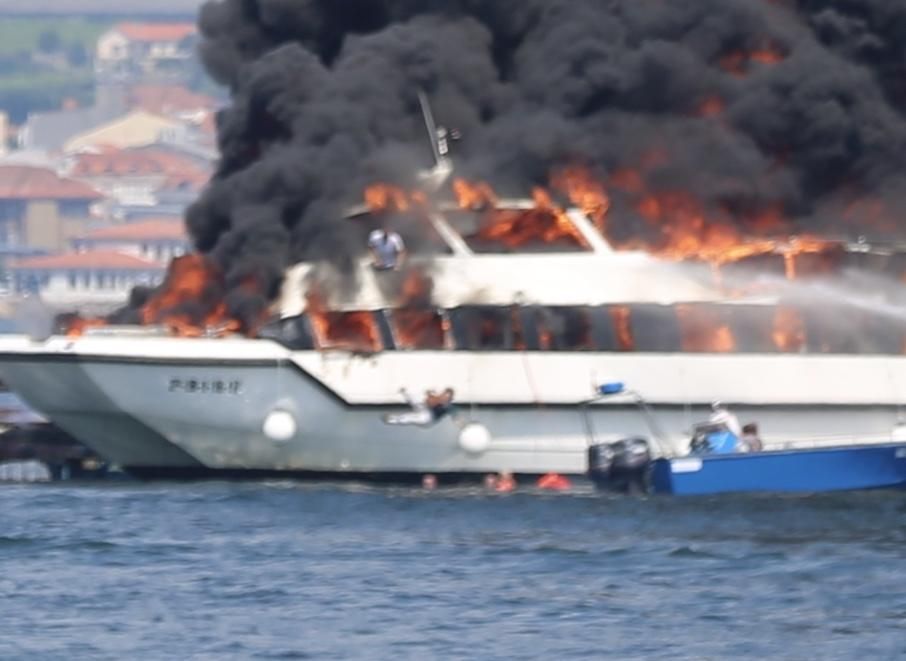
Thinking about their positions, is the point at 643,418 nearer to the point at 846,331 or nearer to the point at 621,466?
the point at 621,466

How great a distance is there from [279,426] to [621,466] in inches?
215

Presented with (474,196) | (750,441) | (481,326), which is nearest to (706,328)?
(750,441)

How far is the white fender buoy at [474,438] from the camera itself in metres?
41.2

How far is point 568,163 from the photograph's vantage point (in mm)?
43219

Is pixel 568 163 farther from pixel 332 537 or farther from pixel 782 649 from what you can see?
pixel 782 649

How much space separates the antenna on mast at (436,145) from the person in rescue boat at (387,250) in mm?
1794

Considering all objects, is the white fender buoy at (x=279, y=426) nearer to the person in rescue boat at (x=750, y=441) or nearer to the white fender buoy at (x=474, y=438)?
the white fender buoy at (x=474, y=438)

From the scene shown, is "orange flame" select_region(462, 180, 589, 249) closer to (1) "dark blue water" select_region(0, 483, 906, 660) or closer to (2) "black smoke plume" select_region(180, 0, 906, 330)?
(2) "black smoke plume" select_region(180, 0, 906, 330)

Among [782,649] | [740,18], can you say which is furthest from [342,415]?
[782,649]

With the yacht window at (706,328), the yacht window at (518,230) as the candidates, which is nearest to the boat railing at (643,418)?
the yacht window at (706,328)

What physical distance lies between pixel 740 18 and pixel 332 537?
519 inches

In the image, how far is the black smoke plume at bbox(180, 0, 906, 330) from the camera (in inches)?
1703

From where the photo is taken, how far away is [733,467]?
38812 millimetres

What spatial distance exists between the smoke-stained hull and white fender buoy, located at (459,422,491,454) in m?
0.10
